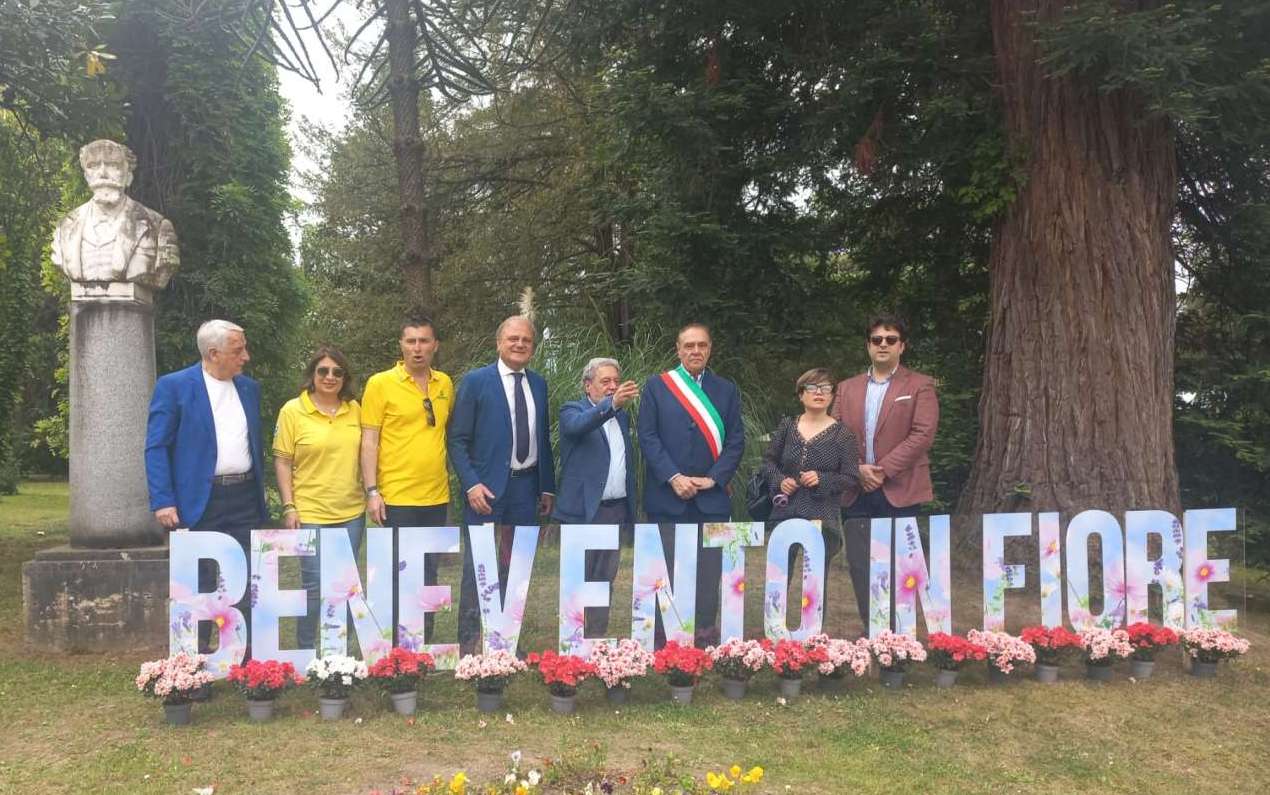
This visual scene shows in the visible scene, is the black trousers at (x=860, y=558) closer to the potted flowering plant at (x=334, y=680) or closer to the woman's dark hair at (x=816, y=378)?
the woman's dark hair at (x=816, y=378)

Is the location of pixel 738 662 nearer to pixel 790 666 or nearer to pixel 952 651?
pixel 790 666

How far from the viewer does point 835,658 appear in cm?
440

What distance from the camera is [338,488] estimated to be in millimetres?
4402

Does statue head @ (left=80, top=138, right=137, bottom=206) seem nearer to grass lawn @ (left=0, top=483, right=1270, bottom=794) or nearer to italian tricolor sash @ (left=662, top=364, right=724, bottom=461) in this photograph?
grass lawn @ (left=0, top=483, right=1270, bottom=794)

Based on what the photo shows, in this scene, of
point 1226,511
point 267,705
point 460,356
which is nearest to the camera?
point 267,705

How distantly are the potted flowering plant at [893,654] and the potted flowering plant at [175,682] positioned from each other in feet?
10.00

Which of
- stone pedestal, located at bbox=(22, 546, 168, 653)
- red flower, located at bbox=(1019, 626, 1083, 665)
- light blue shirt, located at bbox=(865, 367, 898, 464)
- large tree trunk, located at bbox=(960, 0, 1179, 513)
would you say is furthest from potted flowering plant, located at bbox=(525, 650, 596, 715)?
large tree trunk, located at bbox=(960, 0, 1179, 513)

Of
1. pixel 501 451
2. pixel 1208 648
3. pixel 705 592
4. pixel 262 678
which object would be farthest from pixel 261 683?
pixel 1208 648

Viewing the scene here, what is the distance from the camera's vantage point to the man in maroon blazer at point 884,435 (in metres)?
4.72

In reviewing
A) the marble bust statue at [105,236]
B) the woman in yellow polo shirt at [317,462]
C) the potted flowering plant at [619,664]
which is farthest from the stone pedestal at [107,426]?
the potted flowering plant at [619,664]

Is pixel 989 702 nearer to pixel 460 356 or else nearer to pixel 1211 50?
pixel 1211 50

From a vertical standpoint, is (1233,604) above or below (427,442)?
below

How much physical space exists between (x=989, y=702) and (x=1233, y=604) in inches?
69.3

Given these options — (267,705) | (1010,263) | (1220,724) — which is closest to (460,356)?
(1010,263)
